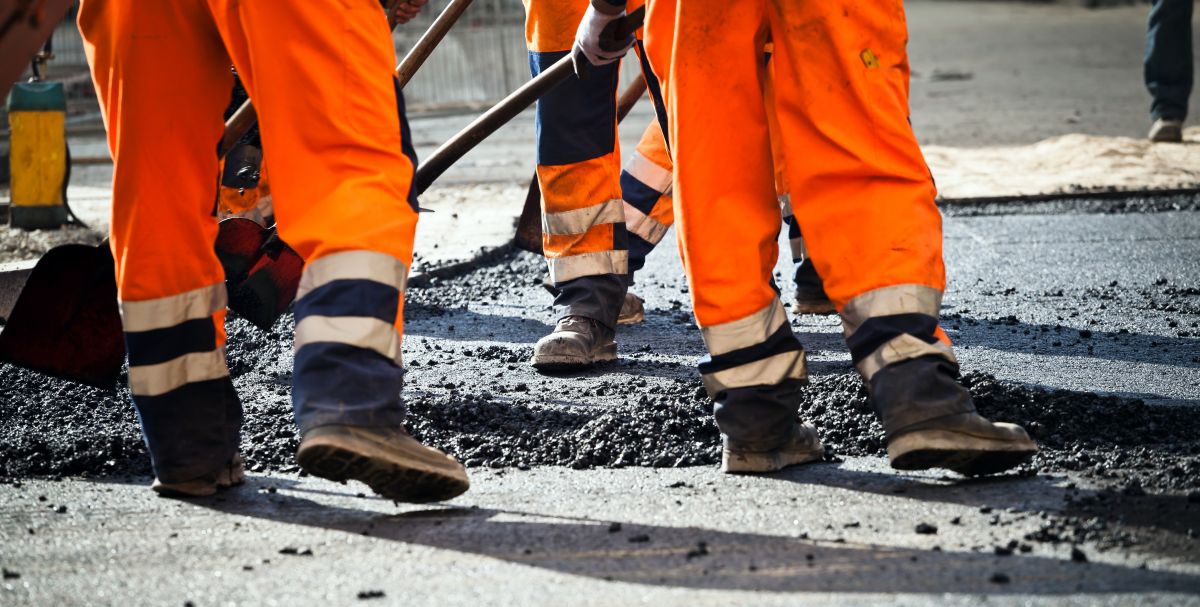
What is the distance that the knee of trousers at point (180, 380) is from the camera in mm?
1946

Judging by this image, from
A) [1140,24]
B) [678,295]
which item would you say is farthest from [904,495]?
[1140,24]

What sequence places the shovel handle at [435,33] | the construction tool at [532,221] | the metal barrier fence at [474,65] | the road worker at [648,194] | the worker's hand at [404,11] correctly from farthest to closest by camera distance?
the metal barrier fence at [474,65], the construction tool at [532,221], the road worker at [648,194], the shovel handle at [435,33], the worker's hand at [404,11]

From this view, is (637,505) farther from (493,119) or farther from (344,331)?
(493,119)

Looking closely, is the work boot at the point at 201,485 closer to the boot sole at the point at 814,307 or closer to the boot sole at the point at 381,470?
the boot sole at the point at 381,470

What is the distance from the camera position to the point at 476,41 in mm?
12391

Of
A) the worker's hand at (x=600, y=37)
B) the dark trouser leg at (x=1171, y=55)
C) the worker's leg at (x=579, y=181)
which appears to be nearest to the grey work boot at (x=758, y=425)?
the worker's hand at (x=600, y=37)

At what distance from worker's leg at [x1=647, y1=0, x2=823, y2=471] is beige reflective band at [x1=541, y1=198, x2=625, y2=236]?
1008mm

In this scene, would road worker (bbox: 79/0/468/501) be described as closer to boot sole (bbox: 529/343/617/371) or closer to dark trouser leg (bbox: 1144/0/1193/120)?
boot sole (bbox: 529/343/617/371)

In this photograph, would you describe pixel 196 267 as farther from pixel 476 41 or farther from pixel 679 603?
pixel 476 41

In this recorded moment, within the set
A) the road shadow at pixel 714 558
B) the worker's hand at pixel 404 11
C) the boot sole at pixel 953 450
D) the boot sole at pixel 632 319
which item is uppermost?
the worker's hand at pixel 404 11

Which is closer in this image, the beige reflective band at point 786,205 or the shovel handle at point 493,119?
the shovel handle at point 493,119

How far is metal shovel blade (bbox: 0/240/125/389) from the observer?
7.32 feet

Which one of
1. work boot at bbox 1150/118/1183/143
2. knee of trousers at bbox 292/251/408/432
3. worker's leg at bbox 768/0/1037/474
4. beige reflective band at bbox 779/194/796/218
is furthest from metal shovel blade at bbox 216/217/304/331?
work boot at bbox 1150/118/1183/143

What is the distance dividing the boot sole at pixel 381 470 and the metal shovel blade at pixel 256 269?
0.92 meters
